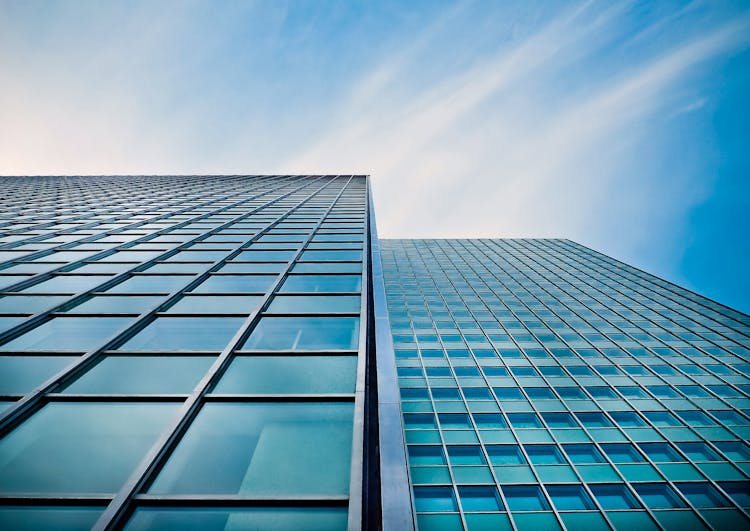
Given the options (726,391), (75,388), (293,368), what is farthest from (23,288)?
(726,391)

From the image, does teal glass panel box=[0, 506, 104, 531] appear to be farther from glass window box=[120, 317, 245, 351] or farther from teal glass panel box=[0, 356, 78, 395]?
glass window box=[120, 317, 245, 351]

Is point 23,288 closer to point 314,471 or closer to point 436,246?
point 314,471

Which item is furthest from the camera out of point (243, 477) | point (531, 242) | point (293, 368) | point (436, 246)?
point (531, 242)

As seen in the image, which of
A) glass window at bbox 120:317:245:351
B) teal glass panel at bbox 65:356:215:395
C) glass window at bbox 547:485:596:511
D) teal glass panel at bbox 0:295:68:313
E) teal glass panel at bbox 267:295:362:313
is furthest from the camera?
glass window at bbox 547:485:596:511

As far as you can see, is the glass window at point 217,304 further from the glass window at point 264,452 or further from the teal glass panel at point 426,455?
the teal glass panel at point 426,455

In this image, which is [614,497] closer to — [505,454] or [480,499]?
[505,454]

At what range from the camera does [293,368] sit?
6.95 metres

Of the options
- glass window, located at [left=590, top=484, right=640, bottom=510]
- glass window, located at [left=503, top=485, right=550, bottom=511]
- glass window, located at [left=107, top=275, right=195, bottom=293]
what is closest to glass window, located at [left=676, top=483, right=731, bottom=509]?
glass window, located at [left=590, top=484, right=640, bottom=510]

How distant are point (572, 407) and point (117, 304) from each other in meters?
25.4

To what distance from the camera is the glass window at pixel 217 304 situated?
9.31 meters

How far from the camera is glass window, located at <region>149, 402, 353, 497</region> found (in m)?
4.64

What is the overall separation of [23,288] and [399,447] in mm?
11806

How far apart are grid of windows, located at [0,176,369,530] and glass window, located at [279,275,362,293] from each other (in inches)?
2.5

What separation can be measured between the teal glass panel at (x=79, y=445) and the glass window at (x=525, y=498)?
59.1 feet
